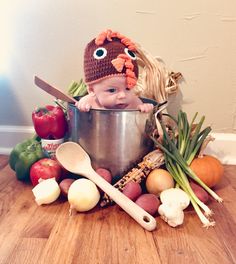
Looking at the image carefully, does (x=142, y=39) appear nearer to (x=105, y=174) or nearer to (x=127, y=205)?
(x=105, y=174)

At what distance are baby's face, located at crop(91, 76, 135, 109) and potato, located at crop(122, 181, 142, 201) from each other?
232mm

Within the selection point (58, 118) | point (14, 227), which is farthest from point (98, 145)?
point (14, 227)

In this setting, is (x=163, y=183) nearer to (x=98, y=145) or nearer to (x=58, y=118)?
(x=98, y=145)

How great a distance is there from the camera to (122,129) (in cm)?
85

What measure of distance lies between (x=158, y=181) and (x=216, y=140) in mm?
439

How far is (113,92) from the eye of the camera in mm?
863

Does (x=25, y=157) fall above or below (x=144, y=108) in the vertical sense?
below

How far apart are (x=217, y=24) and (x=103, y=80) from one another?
518 mm

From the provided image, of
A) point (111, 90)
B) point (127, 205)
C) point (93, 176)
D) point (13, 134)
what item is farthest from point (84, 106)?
point (13, 134)

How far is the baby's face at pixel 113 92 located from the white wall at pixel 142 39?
1.02 feet

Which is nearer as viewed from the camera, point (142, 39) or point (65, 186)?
point (65, 186)

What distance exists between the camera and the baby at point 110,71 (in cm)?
82

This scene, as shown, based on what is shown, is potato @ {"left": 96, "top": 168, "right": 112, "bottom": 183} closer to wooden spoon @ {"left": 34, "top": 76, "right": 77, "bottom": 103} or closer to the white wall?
wooden spoon @ {"left": 34, "top": 76, "right": 77, "bottom": 103}

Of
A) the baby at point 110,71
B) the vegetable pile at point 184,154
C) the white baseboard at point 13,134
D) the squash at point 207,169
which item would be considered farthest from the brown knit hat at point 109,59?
the white baseboard at point 13,134
